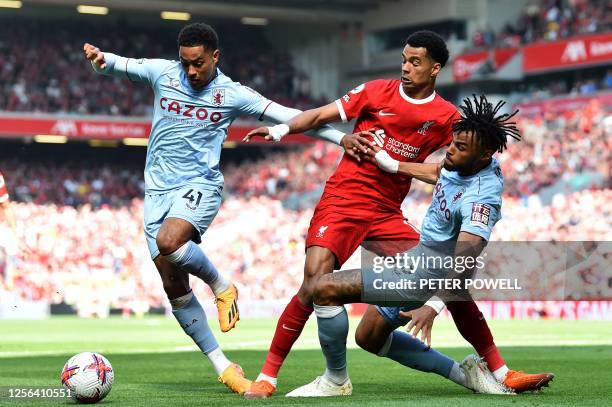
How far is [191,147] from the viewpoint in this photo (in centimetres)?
877

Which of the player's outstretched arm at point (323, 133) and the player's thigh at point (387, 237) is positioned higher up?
the player's outstretched arm at point (323, 133)

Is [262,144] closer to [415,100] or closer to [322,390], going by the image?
[415,100]

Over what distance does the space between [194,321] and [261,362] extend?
11.6 ft

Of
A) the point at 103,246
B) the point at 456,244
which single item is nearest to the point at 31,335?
the point at 103,246

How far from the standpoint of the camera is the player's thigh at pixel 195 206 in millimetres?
8570

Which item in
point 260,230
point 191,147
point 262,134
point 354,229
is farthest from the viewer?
point 260,230

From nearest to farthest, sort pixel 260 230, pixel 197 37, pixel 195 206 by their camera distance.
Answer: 1. pixel 197 37
2. pixel 195 206
3. pixel 260 230

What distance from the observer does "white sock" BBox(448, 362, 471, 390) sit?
8.11 m

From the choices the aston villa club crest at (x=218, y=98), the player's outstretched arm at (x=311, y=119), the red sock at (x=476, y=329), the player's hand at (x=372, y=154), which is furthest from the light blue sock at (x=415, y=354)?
the aston villa club crest at (x=218, y=98)

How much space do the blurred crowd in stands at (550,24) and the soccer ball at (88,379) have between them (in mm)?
29354

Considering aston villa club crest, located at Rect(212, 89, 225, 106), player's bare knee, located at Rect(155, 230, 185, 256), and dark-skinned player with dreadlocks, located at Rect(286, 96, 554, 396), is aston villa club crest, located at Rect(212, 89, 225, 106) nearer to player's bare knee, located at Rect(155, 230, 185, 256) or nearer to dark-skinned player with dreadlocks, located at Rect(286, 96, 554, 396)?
player's bare knee, located at Rect(155, 230, 185, 256)

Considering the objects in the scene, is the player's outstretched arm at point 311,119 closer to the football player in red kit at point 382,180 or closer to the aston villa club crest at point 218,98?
the football player in red kit at point 382,180

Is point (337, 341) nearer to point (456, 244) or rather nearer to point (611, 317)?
point (456, 244)

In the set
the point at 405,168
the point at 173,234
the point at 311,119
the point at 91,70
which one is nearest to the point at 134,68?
the point at 173,234
